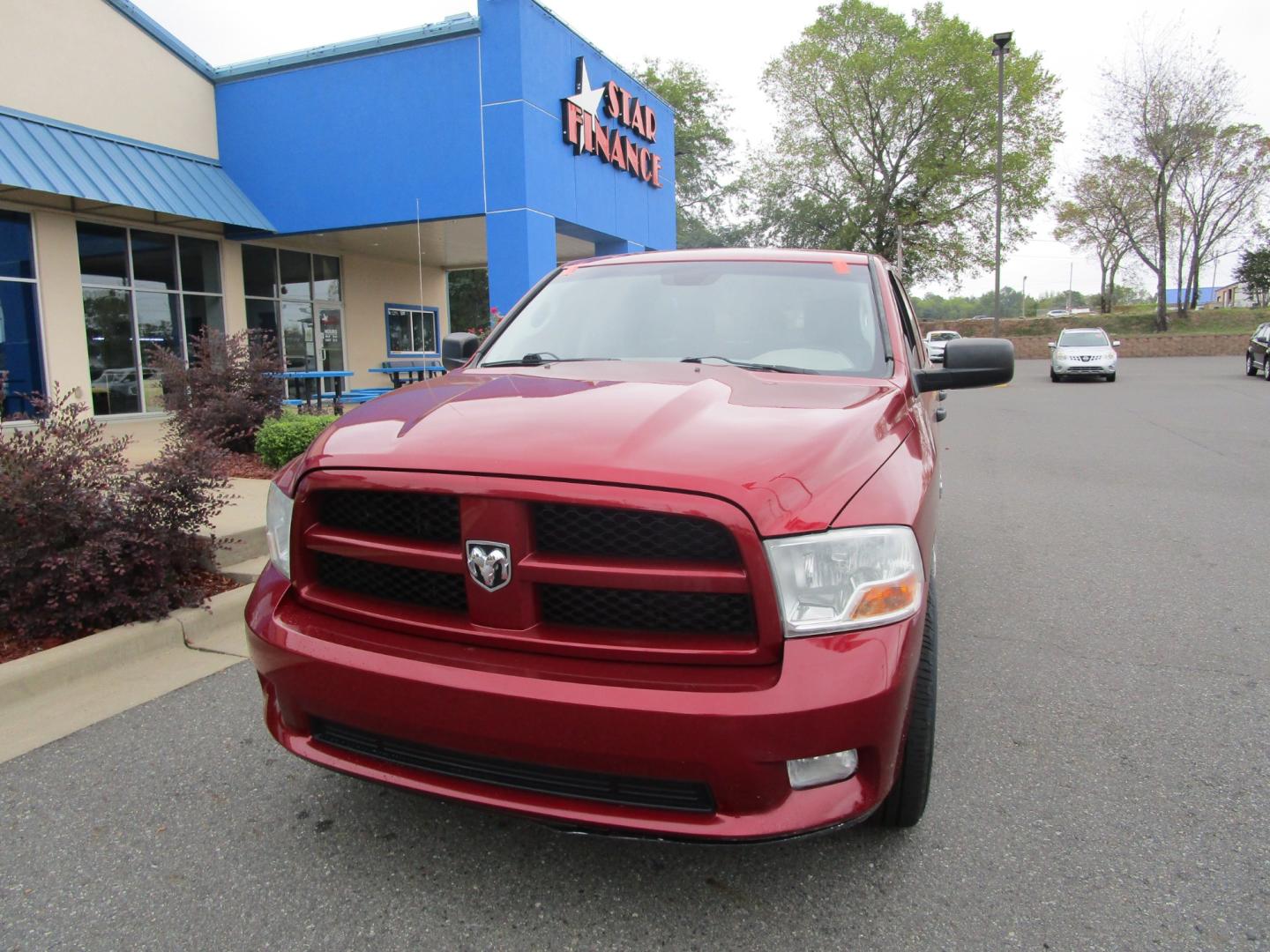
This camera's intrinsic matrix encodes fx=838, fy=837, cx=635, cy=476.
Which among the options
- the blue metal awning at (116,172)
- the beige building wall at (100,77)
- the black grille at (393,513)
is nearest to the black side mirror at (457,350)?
the black grille at (393,513)

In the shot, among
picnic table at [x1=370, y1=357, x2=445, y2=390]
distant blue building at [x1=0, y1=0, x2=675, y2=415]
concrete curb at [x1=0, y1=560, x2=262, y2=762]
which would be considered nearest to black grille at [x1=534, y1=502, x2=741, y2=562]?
concrete curb at [x1=0, y1=560, x2=262, y2=762]

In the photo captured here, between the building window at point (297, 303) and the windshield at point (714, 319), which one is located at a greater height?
the building window at point (297, 303)

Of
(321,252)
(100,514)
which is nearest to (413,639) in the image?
(100,514)

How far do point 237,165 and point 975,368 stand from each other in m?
16.7

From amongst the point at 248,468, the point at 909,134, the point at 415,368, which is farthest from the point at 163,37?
the point at 909,134

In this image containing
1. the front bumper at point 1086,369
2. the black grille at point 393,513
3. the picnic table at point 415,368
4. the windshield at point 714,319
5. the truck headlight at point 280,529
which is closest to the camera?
the black grille at point 393,513

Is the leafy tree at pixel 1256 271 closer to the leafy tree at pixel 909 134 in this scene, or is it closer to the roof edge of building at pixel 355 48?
the leafy tree at pixel 909 134

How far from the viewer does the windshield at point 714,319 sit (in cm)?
307

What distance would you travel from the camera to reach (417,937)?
6.68ft

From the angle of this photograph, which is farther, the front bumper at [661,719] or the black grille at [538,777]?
the black grille at [538,777]

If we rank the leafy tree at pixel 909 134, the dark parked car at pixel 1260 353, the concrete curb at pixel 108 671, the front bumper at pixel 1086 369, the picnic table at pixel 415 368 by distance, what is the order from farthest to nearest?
the leafy tree at pixel 909 134, the front bumper at pixel 1086 369, the dark parked car at pixel 1260 353, the picnic table at pixel 415 368, the concrete curb at pixel 108 671

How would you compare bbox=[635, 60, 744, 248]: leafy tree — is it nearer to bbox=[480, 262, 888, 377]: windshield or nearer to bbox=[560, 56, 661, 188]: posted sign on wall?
bbox=[560, 56, 661, 188]: posted sign on wall

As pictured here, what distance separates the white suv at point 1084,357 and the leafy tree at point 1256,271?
30.6m

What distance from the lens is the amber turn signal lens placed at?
73.2 inches
